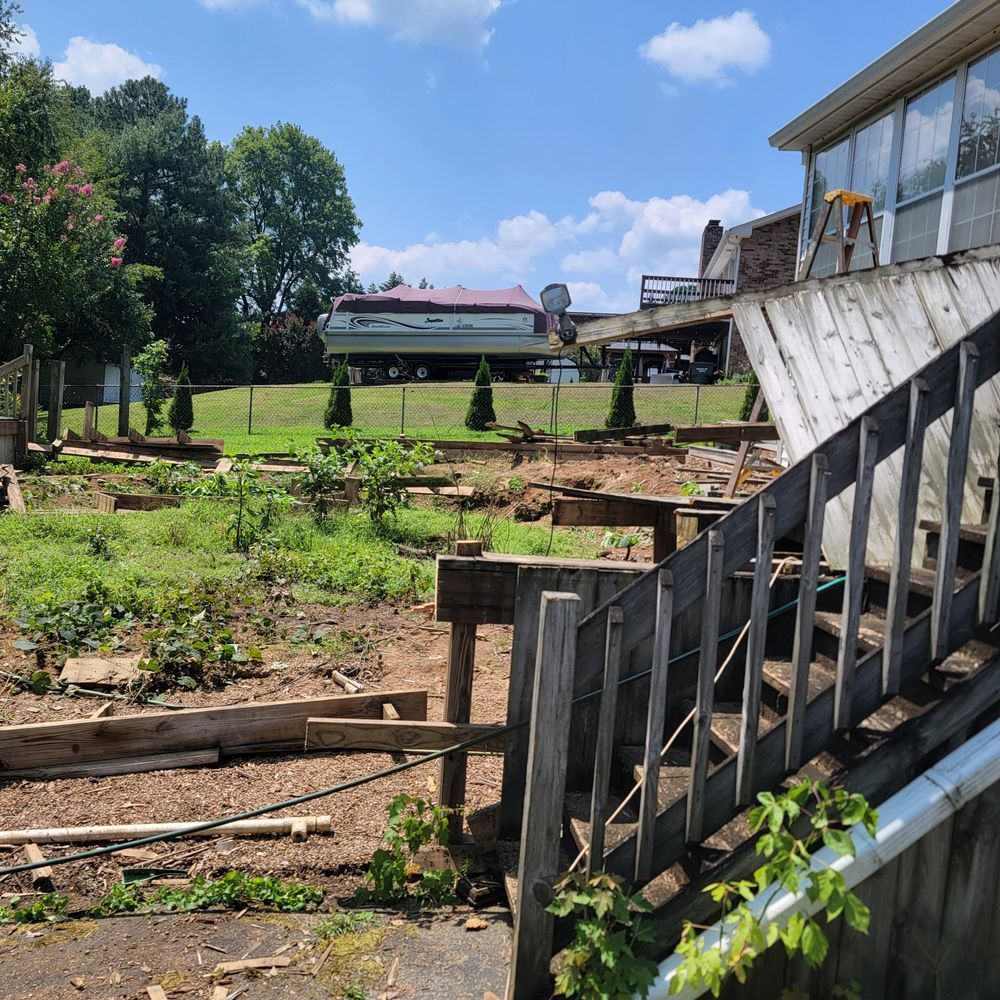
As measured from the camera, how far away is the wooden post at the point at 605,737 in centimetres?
301

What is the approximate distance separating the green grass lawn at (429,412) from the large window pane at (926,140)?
12.1 m

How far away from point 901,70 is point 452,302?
25001 mm

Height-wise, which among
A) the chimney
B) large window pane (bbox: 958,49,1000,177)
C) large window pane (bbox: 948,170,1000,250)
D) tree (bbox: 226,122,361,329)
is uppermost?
tree (bbox: 226,122,361,329)

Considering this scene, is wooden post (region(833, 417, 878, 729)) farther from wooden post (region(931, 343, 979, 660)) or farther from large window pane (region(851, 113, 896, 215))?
large window pane (region(851, 113, 896, 215))

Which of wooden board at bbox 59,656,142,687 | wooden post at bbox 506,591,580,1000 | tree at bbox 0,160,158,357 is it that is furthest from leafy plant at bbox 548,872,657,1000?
tree at bbox 0,160,158,357

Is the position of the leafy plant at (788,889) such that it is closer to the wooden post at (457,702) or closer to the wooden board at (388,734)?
the wooden board at (388,734)

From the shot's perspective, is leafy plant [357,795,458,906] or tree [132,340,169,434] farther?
tree [132,340,169,434]

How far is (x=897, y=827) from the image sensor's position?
3.04m

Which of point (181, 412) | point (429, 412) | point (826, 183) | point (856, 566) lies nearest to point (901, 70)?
point (826, 183)

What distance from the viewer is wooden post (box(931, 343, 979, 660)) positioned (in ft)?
10.0

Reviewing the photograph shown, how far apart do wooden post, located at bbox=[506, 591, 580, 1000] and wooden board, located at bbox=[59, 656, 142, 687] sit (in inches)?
159

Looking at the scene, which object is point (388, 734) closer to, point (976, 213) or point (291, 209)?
point (976, 213)

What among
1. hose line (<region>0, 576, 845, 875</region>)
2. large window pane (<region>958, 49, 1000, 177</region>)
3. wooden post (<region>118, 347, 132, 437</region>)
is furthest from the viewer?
wooden post (<region>118, 347, 132, 437</region>)

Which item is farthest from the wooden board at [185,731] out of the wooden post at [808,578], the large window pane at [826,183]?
the large window pane at [826,183]
